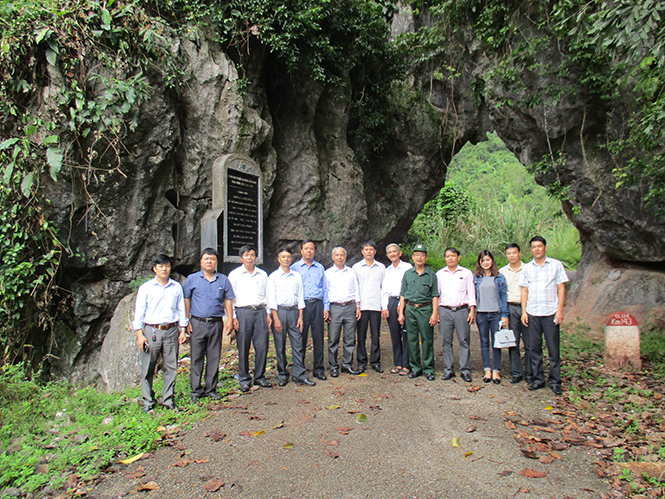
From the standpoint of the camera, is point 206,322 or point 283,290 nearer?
point 206,322

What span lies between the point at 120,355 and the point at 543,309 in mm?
5736

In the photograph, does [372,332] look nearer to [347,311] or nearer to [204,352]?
[347,311]

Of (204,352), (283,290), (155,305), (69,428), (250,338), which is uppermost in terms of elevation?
(283,290)

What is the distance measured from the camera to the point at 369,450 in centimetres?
371

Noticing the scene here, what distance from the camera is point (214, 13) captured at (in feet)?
26.9

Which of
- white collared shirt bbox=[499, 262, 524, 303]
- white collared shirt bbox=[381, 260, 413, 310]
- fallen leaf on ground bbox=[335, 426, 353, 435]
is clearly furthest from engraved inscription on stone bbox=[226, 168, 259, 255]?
white collared shirt bbox=[499, 262, 524, 303]

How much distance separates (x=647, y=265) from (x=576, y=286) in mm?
1713

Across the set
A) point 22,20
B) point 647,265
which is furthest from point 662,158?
point 22,20

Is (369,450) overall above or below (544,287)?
below

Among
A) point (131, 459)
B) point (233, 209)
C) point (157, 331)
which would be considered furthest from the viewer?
point (233, 209)

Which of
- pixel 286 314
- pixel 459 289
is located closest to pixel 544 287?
pixel 459 289

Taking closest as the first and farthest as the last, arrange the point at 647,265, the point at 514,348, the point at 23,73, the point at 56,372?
the point at 514,348
the point at 23,73
the point at 56,372
the point at 647,265

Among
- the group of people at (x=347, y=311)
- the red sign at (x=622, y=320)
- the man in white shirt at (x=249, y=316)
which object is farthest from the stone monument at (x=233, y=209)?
the red sign at (x=622, y=320)

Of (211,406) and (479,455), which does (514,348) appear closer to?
(479,455)
